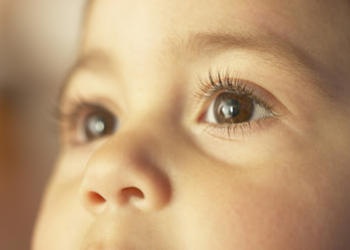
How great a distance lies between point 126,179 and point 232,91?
0.62 feet

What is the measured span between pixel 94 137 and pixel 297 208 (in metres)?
0.44

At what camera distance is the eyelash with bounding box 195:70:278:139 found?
82 cm

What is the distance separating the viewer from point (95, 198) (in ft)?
2.63

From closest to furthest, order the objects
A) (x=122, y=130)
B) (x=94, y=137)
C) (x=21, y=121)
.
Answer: (x=122, y=130) → (x=94, y=137) → (x=21, y=121)

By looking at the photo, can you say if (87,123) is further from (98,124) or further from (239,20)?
(239,20)

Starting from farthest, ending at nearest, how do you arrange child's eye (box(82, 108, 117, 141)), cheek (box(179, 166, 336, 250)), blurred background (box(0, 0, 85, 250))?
blurred background (box(0, 0, 85, 250)), child's eye (box(82, 108, 117, 141)), cheek (box(179, 166, 336, 250))

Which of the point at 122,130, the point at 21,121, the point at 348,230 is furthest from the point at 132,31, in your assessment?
the point at 21,121

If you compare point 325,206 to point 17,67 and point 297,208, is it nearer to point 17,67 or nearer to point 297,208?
point 297,208

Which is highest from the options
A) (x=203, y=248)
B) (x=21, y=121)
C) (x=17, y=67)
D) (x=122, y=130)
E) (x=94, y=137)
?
(x=17, y=67)

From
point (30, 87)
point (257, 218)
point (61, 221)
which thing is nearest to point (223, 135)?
point (257, 218)

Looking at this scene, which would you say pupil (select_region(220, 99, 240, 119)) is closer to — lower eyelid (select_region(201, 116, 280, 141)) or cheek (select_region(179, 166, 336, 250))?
lower eyelid (select_region(201, 116, 280, 141))

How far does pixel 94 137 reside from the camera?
3.52 ft

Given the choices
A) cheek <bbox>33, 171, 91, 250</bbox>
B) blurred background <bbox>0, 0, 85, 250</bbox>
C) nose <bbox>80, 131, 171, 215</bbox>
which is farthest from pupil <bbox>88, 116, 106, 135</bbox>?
blurred background <bbox>0, 0, 85, 250</bbox>

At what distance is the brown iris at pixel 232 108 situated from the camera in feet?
2.77
